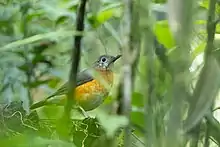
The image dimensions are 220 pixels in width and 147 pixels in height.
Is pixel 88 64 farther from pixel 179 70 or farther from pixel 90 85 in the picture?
pixel 90 85

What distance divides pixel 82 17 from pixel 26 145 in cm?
18

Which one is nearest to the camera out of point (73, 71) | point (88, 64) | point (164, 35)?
point (73, 71)

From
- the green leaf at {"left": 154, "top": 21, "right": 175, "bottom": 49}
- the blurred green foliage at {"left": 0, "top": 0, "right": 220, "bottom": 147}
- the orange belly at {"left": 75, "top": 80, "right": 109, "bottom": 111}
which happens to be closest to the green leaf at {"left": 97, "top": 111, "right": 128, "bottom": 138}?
the blurred green foliage at {"left": 0, "top": 0, "right": 220, "bottom": 147}

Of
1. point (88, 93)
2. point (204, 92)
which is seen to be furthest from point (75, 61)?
point (88, 93)

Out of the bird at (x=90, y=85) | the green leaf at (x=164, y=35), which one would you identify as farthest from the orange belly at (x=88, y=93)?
the green leaf at (x=164, y=35)

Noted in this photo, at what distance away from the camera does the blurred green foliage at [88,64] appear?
507 mm

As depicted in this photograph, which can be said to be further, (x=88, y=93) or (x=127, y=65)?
(x=88, y=93)

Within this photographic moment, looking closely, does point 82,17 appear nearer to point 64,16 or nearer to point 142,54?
point 142,54

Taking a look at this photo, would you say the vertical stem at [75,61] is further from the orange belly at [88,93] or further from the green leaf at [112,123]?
the orange belly at [88,93]

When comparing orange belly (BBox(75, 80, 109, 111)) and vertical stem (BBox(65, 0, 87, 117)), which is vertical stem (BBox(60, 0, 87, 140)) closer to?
vertical stem (BBox(65, 0, 87, 117))

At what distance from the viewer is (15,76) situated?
4.84 feet

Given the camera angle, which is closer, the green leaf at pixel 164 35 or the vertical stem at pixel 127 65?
the vertical stem at pixel 127 65

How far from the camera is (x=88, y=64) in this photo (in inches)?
34.5

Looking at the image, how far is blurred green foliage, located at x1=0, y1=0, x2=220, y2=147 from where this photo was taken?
1.66ft
